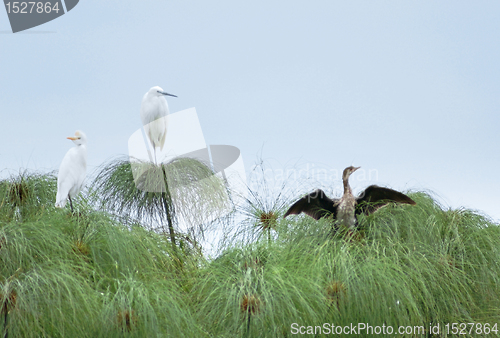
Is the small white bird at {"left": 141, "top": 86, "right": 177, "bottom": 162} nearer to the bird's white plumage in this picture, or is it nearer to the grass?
the bird's white plumage

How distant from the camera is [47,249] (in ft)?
23.1

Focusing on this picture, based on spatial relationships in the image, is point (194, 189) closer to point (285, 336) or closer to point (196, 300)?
point (196, 300)

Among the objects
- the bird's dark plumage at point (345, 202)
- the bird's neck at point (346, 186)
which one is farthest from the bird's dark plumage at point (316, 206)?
the bird's neck at point (346, 186)

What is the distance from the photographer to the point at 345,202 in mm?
7605

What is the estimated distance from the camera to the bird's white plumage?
9.75 metres

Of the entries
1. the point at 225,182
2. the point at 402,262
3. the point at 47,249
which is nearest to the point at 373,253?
the point at 402,262

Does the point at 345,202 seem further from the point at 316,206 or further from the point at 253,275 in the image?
the point at 253,275

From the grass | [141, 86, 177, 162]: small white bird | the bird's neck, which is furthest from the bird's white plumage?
the bird's neck

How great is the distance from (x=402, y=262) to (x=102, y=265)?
388 cm

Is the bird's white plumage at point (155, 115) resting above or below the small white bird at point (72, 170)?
above

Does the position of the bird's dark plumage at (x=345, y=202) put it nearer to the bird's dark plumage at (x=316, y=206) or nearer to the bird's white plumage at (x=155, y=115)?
the bird's dark plumage at (x=316, y=206)

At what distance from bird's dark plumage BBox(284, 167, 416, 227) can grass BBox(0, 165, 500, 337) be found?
0.21 metres

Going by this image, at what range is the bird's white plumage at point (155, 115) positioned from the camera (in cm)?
975

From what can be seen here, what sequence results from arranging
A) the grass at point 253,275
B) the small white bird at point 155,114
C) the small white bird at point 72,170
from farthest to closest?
the small white bird at point 155,114 < the small white bird at point 72,170 < the grass at point 253,275
